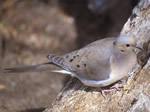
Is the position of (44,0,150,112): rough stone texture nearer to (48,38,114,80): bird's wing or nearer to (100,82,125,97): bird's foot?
(100,82,125,97): bird's foot

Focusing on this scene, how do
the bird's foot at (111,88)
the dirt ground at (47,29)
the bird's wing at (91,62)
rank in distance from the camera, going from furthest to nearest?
the dirt ground at (47,29), the bird's foot at (111,88), the bird's wing at (91,62)

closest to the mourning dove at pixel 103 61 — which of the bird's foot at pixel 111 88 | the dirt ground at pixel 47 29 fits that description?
the bird's foot at pixel 111 88

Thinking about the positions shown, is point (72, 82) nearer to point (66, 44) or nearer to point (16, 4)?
point (66, 44)

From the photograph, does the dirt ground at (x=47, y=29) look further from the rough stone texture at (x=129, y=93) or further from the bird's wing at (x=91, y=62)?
the bird's wing at (x=91, y=62)

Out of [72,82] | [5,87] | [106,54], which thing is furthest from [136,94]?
[5,87]

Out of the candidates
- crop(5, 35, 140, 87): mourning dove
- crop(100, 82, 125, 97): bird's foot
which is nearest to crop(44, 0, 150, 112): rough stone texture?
crop(100, 82, 125, 97): bird's foot

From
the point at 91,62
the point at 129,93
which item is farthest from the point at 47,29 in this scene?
the point at 129,93

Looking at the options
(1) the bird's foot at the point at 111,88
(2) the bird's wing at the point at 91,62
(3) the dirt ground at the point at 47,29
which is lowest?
(3) the dirt ground at the point at 47,29
